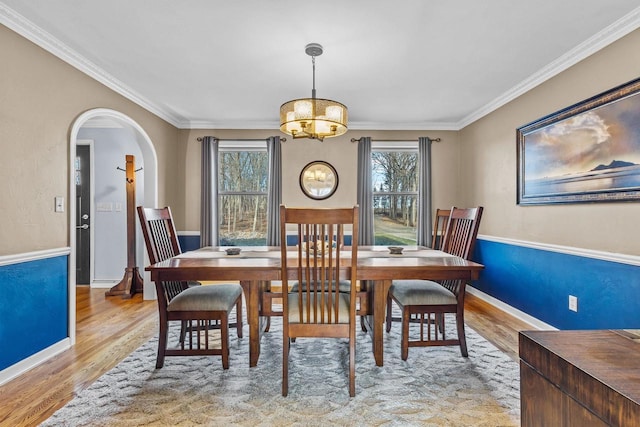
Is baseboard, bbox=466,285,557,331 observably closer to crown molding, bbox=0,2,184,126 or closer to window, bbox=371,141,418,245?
window, bbox=371,141,418,245

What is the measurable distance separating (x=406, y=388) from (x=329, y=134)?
2.00 metres

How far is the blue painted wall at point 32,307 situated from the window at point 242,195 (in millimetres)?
2431

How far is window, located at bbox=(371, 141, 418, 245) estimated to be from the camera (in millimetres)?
5062

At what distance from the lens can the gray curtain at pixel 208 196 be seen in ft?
15.6

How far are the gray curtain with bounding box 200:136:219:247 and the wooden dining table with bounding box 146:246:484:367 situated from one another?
2127 mm

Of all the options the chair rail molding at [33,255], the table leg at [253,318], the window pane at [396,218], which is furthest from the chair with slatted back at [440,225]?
the chair rail molding at [33,255]

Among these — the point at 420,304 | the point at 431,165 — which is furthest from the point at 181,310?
the point at 431,165

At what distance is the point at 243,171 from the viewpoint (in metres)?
5.06

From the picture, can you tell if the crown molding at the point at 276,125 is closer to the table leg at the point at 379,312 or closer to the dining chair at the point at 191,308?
the dining chair at the point at 191,308

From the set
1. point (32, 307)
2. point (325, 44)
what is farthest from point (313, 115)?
point (32, 307)

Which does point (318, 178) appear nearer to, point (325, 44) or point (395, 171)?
point (395, 171)

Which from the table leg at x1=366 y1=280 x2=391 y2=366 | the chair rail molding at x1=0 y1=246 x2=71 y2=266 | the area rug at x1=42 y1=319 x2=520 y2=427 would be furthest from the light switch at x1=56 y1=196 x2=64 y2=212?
the table leg at x1=366 y1=280 x2=391 y2=366

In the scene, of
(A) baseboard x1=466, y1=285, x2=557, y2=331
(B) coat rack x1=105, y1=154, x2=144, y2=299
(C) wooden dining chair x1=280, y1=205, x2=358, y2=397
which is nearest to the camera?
(C) wooden dining chair x1=280, y1=205, x2=358, y2=397

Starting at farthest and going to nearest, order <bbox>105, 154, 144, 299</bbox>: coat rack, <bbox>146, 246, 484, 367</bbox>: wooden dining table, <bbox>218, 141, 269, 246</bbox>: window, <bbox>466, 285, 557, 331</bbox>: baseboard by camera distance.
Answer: <bbox>218, 141, 269, 246</bbox>: window
<bbox>105, 154, 144, 299</bbox>: coat rack
<bbox>466, 285, 557, 331</bbox>: baseboard
<bbox>146, 246, 484, 367</bbox>: wooden dining table
